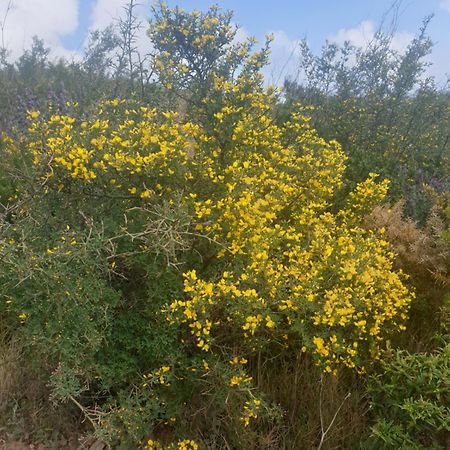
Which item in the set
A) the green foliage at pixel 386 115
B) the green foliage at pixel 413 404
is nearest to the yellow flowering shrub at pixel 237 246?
the green foliage at pixel 413 404

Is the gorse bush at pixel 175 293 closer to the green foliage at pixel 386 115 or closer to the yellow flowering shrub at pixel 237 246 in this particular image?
the yellow flowering shrub at pixel 237 246

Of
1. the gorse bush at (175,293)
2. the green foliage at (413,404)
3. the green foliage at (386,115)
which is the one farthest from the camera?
the green foliage at (386,115)

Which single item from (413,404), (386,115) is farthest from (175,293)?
(386,115)

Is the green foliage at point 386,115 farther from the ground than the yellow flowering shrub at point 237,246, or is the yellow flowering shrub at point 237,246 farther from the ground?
the green foliage at point 386,115

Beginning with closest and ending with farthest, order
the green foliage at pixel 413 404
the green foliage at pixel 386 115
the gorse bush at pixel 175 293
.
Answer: the green foliage at pixel 413 404
the gorse bush at pixel 175 293
the green foliage at pixel 386 115

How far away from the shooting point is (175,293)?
2.54m

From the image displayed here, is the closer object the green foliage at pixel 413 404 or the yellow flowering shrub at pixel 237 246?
the green foliage at pixel 413 404

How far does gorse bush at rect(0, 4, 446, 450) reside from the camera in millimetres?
2357

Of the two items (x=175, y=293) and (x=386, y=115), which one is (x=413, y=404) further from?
(x=386, y=115)

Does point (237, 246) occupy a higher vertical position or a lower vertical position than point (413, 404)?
higher

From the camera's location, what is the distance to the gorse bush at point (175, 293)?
2.36 metres

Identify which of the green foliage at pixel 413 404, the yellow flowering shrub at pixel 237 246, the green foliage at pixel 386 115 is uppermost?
the green foliage at pixel 386 115

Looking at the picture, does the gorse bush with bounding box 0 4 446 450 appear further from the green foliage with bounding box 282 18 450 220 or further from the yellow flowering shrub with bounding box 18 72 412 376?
the green foliage with bounding box 282 18 450 220

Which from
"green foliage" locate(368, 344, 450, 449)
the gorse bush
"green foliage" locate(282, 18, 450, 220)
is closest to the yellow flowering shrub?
the gorse bush
